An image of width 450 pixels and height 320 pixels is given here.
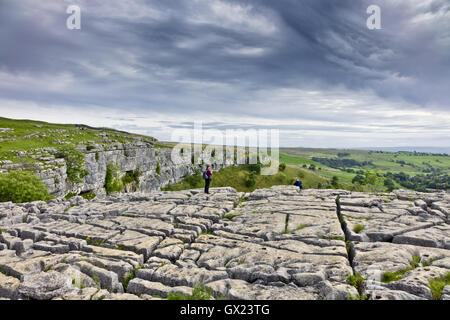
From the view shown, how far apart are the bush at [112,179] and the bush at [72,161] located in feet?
56.4

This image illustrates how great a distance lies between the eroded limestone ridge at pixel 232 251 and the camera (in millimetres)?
8531

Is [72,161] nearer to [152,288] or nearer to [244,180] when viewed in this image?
[152,288]

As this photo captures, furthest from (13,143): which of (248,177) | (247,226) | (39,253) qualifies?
(248,177)

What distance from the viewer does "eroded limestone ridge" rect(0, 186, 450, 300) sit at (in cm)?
853

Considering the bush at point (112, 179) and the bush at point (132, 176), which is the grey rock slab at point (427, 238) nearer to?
the bush at point (112, 179)

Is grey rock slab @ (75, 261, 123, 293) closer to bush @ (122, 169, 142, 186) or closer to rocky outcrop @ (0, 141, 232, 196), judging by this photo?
rocky outcrop @ (0, 141, 232, 196)

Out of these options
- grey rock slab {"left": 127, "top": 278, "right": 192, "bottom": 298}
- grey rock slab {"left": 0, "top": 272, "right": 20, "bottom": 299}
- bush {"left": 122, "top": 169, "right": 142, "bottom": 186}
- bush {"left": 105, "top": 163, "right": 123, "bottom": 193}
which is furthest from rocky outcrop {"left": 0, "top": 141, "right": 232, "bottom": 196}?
grey rock slab {"left": 127, "top": 278, "right": 192, "bottom": 298}

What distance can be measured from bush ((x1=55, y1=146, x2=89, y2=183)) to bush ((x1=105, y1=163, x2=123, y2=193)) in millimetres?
17199

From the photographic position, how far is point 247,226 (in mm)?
15633

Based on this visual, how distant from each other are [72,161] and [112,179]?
22.9 meters

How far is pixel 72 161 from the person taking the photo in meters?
71.4

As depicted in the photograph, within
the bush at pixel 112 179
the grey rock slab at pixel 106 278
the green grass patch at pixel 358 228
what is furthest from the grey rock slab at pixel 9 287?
the bush at pixel 112 179

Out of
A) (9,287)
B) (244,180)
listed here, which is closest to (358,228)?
(9,287)
